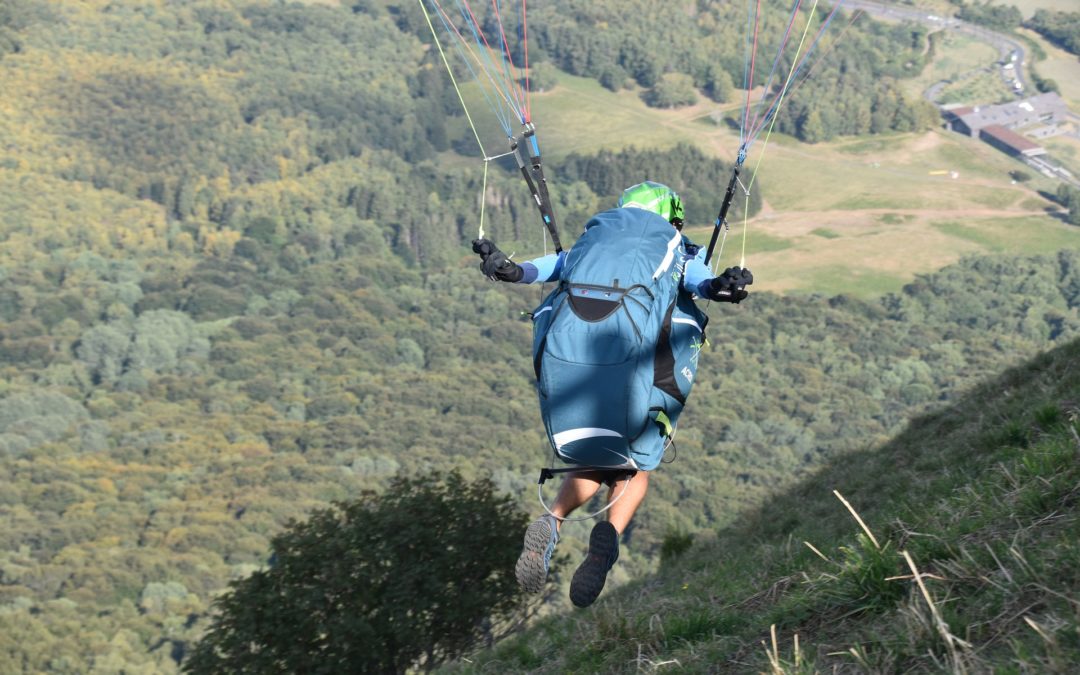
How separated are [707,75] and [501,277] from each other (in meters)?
153

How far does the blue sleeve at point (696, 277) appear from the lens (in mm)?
5113

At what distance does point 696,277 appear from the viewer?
5148 mm

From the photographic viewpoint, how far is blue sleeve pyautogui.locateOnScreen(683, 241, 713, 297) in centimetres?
511

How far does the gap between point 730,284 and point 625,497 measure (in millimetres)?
1174

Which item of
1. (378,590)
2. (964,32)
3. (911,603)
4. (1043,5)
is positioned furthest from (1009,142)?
(911,603)

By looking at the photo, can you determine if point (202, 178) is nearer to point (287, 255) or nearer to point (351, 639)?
point (287, 255)

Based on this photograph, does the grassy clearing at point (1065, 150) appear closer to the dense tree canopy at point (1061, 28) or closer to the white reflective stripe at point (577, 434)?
the dense tree canopy at point (1061, 28)

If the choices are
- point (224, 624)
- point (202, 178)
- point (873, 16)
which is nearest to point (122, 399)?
point (202, 178)

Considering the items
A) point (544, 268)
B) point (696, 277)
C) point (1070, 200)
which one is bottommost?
point (1070, 200)

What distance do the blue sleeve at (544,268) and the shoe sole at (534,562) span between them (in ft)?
3.98

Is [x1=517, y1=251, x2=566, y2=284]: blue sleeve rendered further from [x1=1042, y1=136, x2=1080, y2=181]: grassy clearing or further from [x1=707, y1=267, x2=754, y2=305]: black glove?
[x1=1042, y1=136, x2=1080, y2=181]: grassy clearing

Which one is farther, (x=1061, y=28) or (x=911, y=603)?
(x=1061, y=28)

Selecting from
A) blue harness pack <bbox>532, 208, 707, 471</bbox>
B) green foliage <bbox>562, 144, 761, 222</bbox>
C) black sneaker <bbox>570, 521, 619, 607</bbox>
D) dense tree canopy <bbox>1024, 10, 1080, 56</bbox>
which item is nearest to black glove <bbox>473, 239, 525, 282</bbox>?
blue harness pack <bbox>532, 208, 707, 471</bbox>

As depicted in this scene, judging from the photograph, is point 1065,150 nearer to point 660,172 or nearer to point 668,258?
point 660,172
